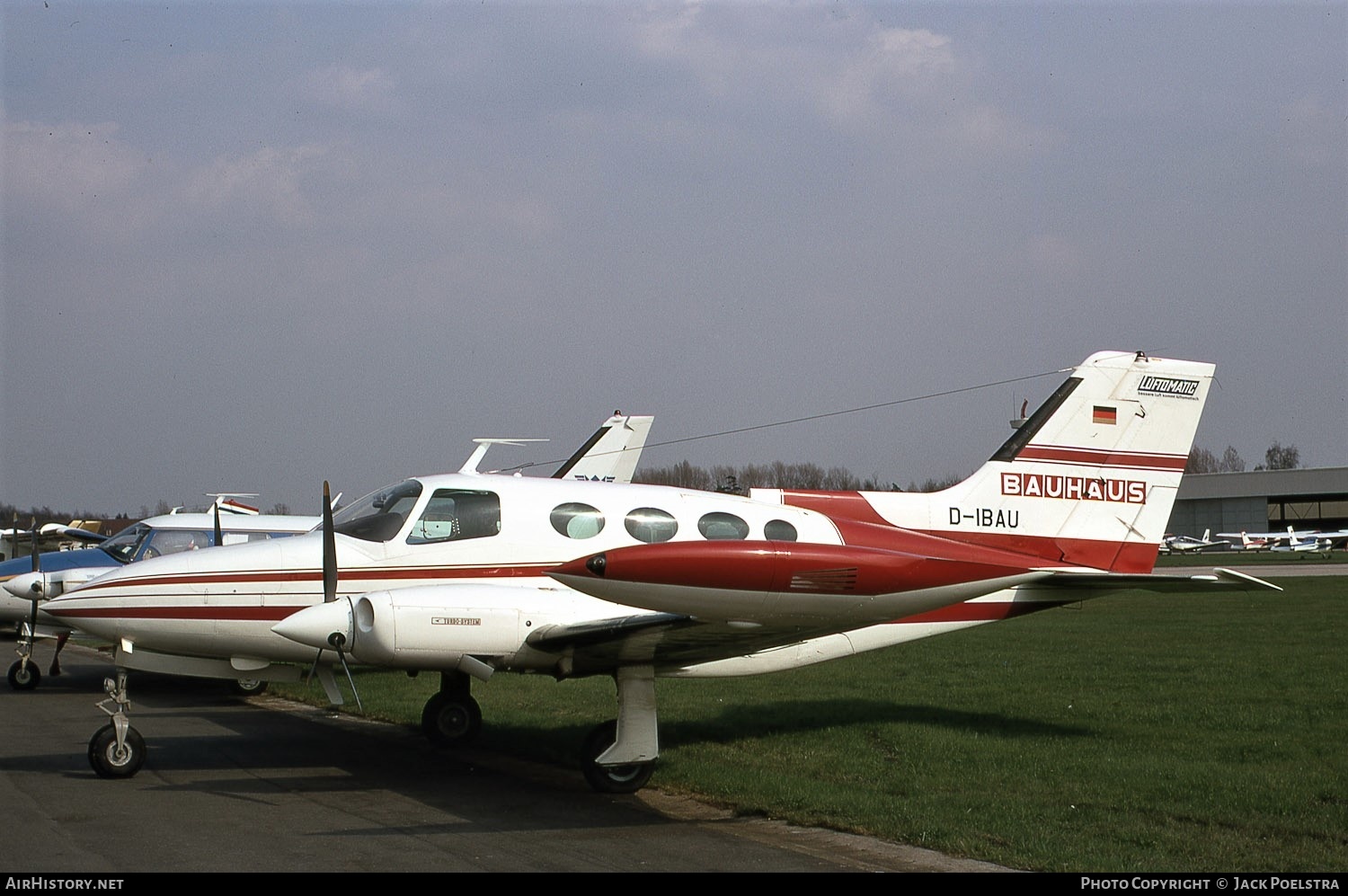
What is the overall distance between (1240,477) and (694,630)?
9574cm

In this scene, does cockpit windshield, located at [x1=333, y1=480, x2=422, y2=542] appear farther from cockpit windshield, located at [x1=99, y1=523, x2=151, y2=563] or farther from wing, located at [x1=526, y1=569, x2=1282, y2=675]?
cockpit windshield, located at [x1=99, y1=523, x2=151, y2=563]

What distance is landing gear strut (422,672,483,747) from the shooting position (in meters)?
11.4

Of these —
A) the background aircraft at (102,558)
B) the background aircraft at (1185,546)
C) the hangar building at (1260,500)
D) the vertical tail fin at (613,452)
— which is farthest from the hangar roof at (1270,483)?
the background aircraft at (102,558)

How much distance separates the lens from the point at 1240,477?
92.4m

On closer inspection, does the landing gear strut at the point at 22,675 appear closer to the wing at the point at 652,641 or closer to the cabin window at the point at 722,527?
the wing at the point at 652,641

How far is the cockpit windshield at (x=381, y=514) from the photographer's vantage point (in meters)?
9.96

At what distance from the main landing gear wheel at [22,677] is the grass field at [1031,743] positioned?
4.89 m

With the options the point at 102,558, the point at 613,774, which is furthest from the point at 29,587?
the point at 613,774

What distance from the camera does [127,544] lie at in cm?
1783

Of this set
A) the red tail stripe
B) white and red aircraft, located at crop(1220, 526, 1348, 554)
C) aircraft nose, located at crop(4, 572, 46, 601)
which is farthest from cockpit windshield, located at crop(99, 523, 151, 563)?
white and red aircraft, located at crop(1220, 526, 1348, 554)

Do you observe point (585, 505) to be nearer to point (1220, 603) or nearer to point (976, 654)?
point (976, 654)

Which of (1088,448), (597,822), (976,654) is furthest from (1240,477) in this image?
(597,822)

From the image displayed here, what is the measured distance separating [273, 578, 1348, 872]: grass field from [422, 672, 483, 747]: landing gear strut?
1.07 feet
